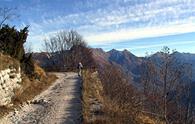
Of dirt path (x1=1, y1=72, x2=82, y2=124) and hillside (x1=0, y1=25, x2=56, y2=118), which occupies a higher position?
hillside (x1=0, y1=25, x2=56, y2=118)

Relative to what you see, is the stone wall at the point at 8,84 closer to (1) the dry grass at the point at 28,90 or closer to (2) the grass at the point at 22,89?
(2) the grass at the point at 22,89

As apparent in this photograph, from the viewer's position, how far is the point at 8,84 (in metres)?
25.0

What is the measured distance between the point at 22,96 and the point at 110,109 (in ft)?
29.4

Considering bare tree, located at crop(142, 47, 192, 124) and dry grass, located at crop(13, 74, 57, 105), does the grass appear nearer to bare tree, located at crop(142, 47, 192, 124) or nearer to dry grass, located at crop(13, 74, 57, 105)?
dry grass, located at crop(13, 74, 57, 105)

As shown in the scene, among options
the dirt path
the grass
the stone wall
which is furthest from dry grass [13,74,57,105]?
the dirt path

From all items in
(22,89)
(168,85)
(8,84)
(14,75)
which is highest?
(14,75)

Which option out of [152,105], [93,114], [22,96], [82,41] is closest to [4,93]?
[22,96]

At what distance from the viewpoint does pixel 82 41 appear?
110 metres

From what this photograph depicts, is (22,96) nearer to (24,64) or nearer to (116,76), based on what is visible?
(24,64)

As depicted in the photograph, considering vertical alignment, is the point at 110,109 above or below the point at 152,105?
above

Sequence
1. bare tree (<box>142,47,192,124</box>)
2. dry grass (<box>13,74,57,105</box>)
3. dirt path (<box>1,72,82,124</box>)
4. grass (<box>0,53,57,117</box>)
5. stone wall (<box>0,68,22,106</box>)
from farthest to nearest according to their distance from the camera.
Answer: bare tree (<box>142,47,192,124</box>), dry grass (<box>13,74,57,105</box>), grass (<box>0,53,57,117</box>), stone wall (<box>0,68,22,106</box>), dirt path (<box>1,72,82,124</box>)

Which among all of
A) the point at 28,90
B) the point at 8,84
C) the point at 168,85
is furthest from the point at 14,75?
the point at 168,85

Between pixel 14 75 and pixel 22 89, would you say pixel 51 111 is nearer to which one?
pixel 14 75

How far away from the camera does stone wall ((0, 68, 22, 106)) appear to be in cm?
2308
